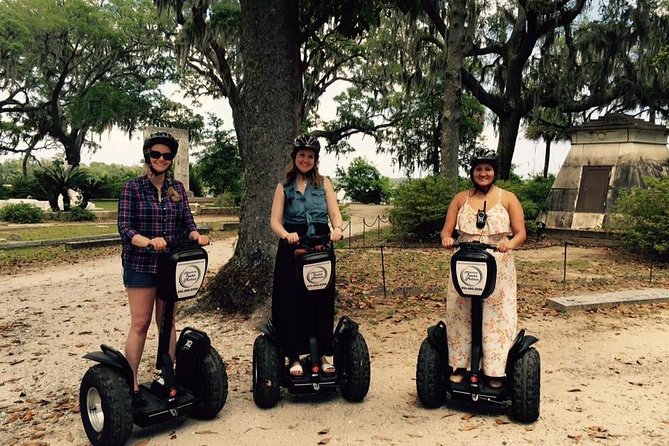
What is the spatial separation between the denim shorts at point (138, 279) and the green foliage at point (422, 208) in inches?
389

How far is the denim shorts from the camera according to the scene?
10.4 feet

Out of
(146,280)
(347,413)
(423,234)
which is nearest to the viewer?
(146,280)

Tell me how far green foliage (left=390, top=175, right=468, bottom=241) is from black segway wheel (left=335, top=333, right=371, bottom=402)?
9.17m

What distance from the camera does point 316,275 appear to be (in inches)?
132

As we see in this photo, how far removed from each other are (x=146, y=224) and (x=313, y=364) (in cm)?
142

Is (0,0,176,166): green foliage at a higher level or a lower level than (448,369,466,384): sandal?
higher

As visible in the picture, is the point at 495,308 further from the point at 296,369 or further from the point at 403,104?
the point at 403,104

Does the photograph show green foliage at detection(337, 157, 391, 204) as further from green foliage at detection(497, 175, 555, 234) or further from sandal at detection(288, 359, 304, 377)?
sandal at detection(288, 359, 304, 377)

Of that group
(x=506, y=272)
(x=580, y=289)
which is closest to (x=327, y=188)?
(x=506, y=272)

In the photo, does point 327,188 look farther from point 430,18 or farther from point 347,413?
point 430,18

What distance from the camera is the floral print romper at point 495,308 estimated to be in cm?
337

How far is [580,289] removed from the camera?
7.63m

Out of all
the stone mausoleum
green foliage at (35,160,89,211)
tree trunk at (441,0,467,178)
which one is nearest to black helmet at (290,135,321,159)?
tree trunk at (441,0,467,178)

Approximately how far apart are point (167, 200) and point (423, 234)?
10162mm
